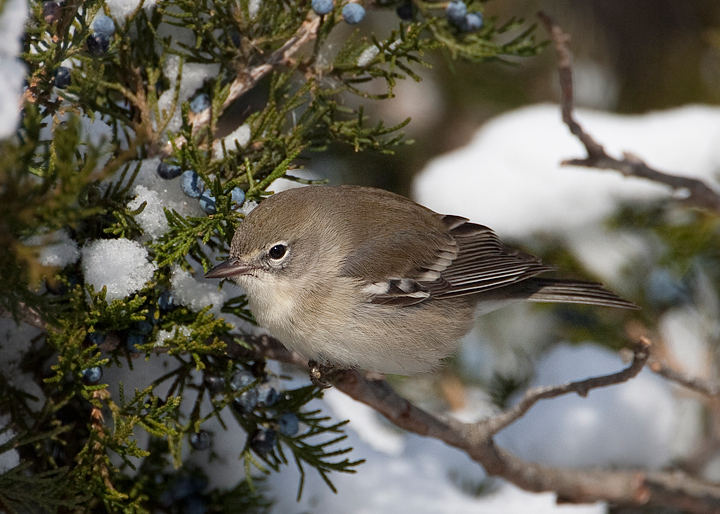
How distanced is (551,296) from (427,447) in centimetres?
97

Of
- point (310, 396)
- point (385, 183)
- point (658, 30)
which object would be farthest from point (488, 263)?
point (658, 30)

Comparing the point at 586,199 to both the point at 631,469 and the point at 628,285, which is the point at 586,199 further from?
the point at 631,469

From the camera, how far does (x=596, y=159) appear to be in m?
2.46

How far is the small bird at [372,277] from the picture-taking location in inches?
84.2

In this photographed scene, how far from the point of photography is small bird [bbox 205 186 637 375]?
2139mm

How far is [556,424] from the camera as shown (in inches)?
121

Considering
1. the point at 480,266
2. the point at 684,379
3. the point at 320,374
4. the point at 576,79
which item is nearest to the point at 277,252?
the point at 320,374

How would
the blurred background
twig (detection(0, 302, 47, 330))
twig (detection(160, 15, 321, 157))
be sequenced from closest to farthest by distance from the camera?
1. twig (detection(0, 302, 47, 330))
2. twig (detection(160, 15, 321, 157))
3. the blurred background

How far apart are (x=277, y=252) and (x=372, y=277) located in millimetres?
333

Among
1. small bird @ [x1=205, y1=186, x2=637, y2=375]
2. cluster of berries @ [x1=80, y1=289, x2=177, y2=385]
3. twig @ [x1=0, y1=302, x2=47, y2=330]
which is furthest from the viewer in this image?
small bird @ [x1=205, y1=186, x2=637, y2=375]

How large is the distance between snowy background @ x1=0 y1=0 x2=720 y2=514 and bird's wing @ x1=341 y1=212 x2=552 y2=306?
47 cm

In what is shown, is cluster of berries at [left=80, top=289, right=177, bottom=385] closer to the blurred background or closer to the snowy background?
the snowy background

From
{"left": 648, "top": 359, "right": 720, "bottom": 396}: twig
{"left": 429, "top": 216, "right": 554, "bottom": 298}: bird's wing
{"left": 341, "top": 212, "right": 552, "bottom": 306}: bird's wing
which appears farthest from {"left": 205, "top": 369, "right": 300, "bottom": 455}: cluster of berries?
{"left": 648, "top": 359, "right": 720, "bottom": 396}: twig

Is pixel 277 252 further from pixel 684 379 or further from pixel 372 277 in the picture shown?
pixel 684 379
